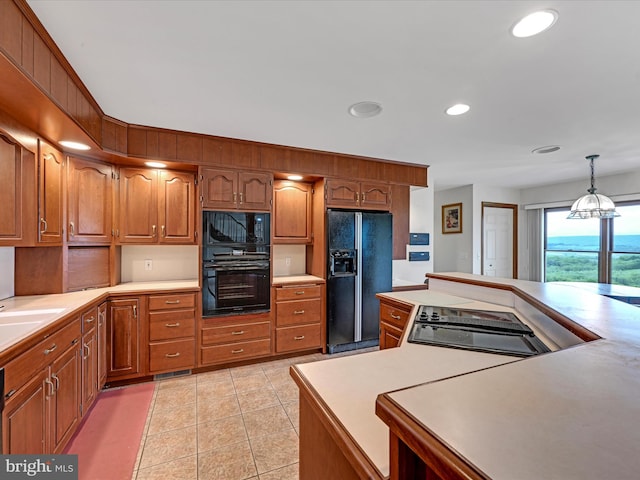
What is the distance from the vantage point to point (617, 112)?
2.42 m

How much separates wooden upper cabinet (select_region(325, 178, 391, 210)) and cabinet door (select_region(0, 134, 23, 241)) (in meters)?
2.57

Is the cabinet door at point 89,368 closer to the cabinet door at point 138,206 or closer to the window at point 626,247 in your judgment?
the cabinet door at point 138,206

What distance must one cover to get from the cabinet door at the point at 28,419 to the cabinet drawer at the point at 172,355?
119cm

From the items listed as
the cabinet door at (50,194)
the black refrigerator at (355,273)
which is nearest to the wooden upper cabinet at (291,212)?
the black refrigerator at (355,273)

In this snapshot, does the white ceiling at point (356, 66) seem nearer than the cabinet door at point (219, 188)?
Yes

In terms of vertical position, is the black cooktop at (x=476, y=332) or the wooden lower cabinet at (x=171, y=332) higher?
the black cooktop at (x=476, y=332)

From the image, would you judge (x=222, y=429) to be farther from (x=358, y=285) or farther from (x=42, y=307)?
(x=358, y=285)

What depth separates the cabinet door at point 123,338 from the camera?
8.71 ft

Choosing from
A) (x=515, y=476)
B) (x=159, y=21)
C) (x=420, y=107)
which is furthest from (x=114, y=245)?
(x=515, y=476)

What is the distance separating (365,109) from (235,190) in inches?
60.8

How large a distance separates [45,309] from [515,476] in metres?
2.56

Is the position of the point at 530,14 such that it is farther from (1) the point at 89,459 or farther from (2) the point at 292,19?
(1) the point at 89,459

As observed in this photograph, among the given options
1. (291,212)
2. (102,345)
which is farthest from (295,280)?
(102,345)

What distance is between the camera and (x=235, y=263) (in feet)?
10.1
